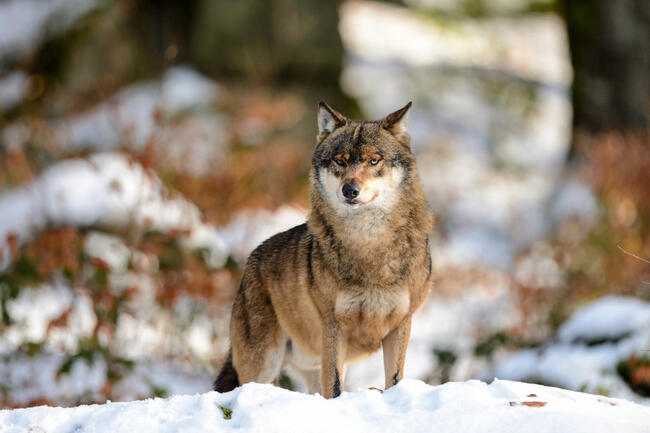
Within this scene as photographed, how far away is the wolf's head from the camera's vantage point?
445 cm

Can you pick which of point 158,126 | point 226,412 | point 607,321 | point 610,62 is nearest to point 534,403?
point 226,412

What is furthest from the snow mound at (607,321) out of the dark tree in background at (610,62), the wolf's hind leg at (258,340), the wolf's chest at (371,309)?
the dark tree in background at (610,62)

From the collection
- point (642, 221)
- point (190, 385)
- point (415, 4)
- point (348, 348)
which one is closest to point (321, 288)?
point (348, 348)

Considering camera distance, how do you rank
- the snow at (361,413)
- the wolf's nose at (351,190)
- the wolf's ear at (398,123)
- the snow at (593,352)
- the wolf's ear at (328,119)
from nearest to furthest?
1. the snow at (361,413)
2. the wolf's nose at (351,190)
3. the wolf's ear at (398,123)
4. the wolf's ear at (328,119)
5. the snow at (593,352)

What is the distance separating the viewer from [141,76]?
12961mm

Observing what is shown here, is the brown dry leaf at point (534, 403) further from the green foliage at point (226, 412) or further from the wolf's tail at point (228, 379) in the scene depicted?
the wolf's tail at point (228, 379)

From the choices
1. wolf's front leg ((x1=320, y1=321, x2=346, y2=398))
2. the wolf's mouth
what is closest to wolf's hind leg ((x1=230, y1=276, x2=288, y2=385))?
wolf's front leg ((x1=320, y1=321, x2=346, y2=398))

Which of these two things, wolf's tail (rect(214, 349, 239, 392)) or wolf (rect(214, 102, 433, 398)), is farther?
wolf's tail (rect(214, 349, 239, 392))

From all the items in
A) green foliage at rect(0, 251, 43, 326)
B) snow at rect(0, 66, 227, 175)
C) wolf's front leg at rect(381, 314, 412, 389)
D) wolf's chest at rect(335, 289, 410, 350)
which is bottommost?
green foliage at rect(0, 251, 43, 326)

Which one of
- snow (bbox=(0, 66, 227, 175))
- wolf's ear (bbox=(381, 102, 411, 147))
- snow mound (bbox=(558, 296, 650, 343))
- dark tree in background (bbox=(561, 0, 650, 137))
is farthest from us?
dark tree in background (bbox=(561, 0, 650, 137))

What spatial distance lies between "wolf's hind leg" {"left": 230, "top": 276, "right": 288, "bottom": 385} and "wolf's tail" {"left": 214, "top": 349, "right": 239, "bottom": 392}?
17 cm

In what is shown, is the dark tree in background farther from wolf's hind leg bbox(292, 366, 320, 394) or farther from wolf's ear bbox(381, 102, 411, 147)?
wolf's hind leg bbox(292, 366, 320, 394)

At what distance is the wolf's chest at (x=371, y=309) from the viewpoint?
4375mm

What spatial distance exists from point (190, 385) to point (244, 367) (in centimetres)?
301
